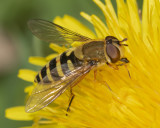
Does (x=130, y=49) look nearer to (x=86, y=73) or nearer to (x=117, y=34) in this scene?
(x=117, y=34)

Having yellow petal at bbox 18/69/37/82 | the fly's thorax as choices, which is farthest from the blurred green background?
the fly's thorax

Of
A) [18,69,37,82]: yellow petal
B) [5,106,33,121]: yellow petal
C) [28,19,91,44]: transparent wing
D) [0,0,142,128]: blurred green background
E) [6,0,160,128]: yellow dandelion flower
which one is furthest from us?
[0,0,142,128]: blurred green background

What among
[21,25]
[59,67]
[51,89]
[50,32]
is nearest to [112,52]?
[59,67]

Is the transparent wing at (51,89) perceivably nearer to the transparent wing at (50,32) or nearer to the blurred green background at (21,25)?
the transparent wing at (50,32)

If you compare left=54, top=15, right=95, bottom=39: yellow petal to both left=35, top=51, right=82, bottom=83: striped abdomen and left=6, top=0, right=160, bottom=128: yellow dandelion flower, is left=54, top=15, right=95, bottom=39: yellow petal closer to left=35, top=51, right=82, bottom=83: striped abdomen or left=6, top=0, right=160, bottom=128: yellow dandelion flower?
left=6, top=0, right=160, bottom=128: yellow dandelion flower

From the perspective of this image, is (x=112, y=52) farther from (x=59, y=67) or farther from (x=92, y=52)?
(x=59, y=67)

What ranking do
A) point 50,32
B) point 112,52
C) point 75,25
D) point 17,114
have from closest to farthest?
1. point 112,52
2. point 50,32
3. point 17,114
4. point 75,25
